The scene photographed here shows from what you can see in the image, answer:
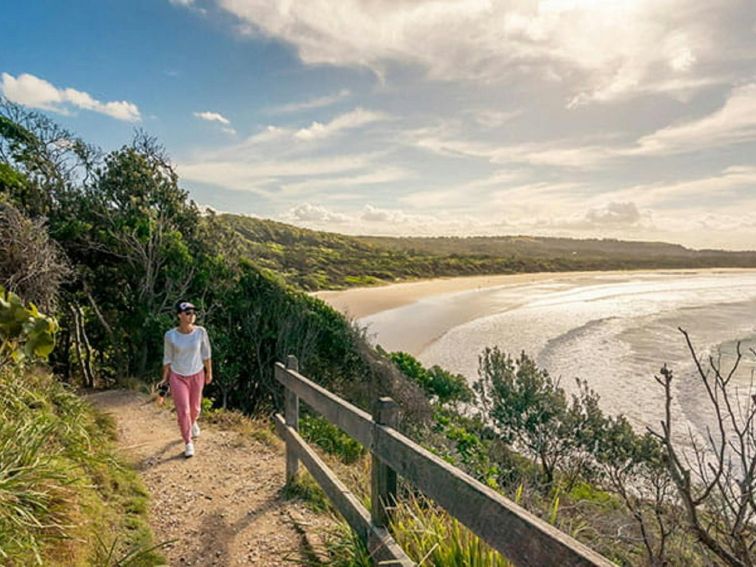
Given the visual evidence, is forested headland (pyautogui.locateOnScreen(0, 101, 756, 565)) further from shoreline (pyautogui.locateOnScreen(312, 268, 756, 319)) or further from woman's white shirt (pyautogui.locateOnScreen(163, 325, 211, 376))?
shoreline (pyautogui.locateOnScreen(312, 268, 756, 319))

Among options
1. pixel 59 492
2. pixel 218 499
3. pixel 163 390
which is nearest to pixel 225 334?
pixel 163 390

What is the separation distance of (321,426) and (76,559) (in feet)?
19.1

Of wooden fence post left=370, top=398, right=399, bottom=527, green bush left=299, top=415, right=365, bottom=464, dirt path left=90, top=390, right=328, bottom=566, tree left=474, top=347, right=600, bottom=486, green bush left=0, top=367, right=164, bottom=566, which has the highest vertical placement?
wooden fence post left=370, top=398, right=399, bottom=527

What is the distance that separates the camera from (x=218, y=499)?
225 inches

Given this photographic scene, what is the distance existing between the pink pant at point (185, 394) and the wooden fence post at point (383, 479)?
4228 mm

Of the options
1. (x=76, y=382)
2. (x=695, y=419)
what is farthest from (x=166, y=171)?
(x=695, y=419)

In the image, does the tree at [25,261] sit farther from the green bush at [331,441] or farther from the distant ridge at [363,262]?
the distant ridge at [363,262]

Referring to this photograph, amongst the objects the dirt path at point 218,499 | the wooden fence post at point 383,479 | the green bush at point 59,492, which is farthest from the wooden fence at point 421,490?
the green bush at point 59,492

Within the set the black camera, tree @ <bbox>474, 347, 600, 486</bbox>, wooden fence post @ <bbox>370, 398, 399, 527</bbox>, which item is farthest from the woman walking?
tree @ <bbox>474, 347, 600, 486</bbox>

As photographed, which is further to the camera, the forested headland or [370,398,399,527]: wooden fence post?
the forested headland

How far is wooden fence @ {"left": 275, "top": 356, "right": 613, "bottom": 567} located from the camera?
1829mm

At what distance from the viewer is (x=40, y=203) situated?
11188 millimetres

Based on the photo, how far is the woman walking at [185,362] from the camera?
265 inches

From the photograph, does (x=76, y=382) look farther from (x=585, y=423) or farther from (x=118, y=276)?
(x=585, y=423)
